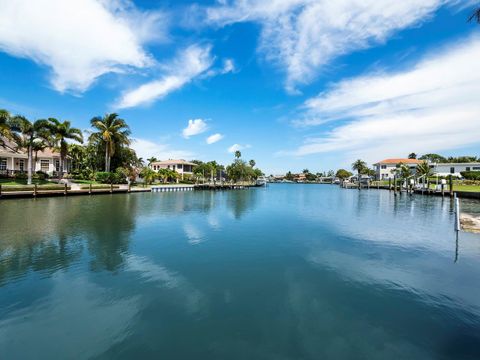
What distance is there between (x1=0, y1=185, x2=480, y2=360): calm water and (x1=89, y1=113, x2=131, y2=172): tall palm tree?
48478 mm

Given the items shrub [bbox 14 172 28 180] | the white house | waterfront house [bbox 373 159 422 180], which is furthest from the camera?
waterfront house [bbox 373 159 422 180]

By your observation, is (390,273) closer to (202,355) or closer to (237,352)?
(237,352)

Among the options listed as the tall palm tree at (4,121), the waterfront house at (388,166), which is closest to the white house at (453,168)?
the waterfront house at (388,166)

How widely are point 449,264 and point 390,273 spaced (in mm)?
3879

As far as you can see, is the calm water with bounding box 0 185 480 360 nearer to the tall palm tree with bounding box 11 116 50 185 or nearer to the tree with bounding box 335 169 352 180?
the tall palm tree with bounding box 11 116 50 185

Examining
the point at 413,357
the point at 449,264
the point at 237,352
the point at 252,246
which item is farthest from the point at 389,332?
the point at 252,246

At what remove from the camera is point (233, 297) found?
944 centimetres

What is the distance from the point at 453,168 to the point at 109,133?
111380 millimetres

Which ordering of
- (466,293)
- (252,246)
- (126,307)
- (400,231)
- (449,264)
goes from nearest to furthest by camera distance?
(126,307) → (466,293) → (449,264) → (252,246) → (400,231)

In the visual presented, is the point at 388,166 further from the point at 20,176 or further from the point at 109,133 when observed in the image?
the point at 20,176

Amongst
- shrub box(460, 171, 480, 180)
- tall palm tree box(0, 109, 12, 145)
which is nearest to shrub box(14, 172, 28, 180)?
tall palm tree box(0, 109, 12, 145)

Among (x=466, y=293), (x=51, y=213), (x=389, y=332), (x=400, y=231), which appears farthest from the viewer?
(x=51, y=213)

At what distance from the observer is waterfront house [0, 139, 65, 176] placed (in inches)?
2067

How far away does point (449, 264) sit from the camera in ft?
43.3
